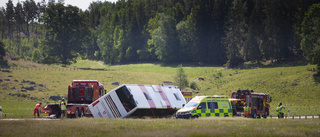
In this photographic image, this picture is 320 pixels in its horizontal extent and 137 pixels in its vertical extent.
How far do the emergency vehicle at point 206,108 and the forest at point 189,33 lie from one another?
3950cm

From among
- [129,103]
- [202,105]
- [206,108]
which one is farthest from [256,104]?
[129,103]

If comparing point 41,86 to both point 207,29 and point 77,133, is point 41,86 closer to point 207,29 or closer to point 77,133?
point 77,133

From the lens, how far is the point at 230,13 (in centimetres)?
9594

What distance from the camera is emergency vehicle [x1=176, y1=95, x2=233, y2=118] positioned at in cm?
2743

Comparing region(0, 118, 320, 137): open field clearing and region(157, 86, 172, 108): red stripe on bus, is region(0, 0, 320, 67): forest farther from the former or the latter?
region(0, 118, 320, 137): open field clearing

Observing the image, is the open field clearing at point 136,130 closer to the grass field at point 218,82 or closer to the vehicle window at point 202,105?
the vehicle window at point 202,105

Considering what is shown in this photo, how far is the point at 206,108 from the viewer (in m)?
28.2

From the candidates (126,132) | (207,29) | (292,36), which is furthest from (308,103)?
(207,29)

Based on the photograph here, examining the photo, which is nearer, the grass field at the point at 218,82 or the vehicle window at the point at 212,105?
the vehicle window at the point at 212,105

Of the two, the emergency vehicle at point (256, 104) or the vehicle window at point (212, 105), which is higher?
the vehicle window at point (212, 105)

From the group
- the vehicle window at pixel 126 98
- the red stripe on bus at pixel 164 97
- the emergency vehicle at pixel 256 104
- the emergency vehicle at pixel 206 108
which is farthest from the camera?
the emergency vehicle at pixel 256 104

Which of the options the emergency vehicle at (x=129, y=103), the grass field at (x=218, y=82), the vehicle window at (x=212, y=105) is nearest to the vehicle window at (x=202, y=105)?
the vehicle window at (x=212, y=105)

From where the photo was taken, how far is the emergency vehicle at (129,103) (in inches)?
1068

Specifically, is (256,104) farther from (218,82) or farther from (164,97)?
(218,82)
